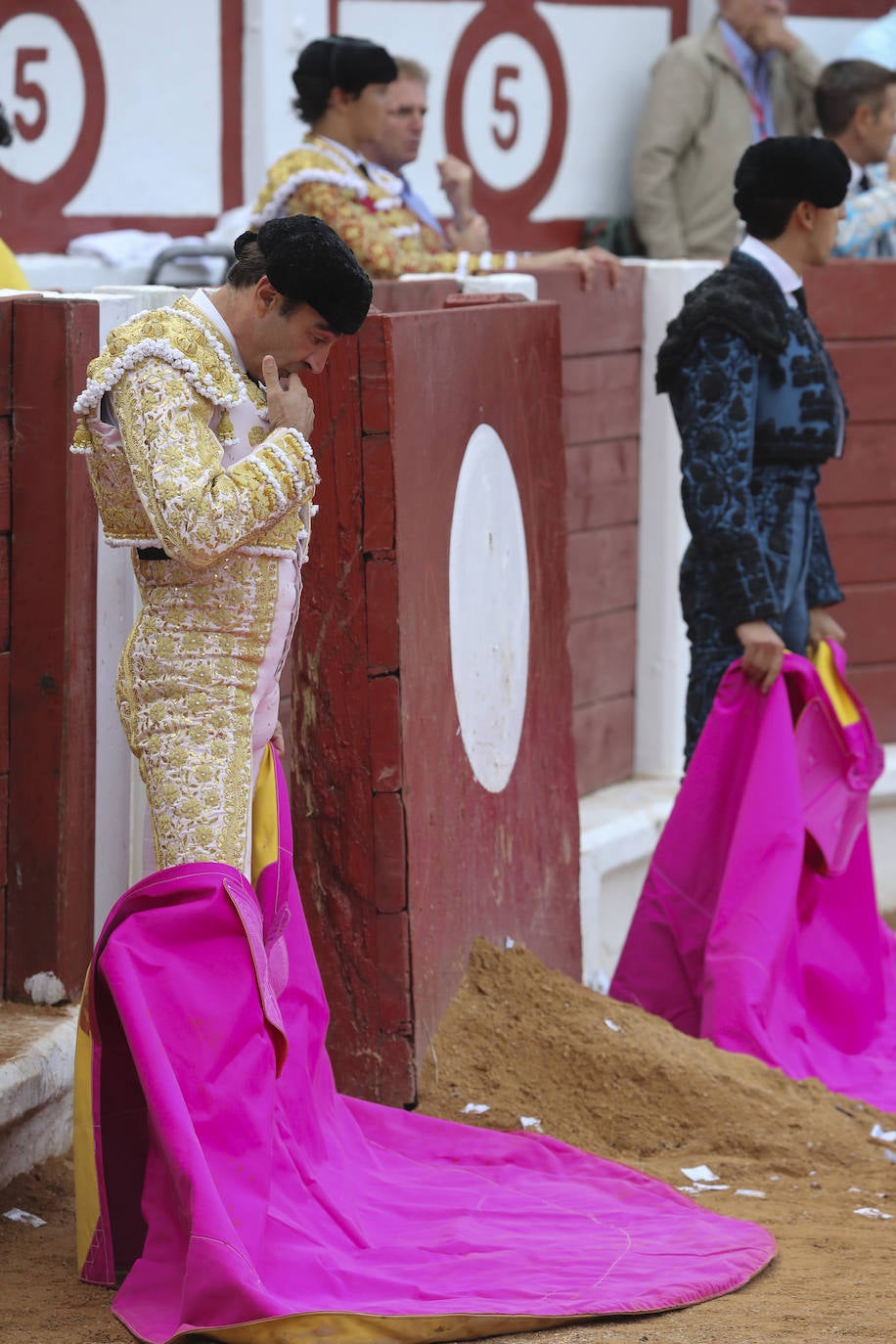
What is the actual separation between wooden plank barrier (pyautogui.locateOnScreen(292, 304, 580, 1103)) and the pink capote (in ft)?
2.46

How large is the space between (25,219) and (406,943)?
4006 millimetres

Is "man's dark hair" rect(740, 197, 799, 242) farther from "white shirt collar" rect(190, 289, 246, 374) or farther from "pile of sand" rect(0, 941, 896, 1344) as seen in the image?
"white shirt collar" rect(190, 289, 246, 374)

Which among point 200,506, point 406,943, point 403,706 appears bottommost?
point 406,943

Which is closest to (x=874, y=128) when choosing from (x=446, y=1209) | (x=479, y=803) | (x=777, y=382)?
(x=777, y=382)

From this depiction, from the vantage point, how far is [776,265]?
4.79 m

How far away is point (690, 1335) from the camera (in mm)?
3217

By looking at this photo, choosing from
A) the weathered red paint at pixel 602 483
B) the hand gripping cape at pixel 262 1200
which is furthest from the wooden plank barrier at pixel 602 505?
the hand gripping cape at pixel 262 1200

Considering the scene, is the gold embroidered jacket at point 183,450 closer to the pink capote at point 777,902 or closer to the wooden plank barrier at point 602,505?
the pink capote at point 777,902

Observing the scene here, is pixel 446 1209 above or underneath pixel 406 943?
underneath

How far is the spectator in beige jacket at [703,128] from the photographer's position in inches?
323

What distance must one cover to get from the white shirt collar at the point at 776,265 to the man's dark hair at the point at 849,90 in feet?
8.02

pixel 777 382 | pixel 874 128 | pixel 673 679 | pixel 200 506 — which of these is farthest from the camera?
pixel 874 128

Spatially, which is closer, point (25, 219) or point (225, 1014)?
point (225, 1014)

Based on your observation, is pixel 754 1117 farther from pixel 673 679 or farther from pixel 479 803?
pixel 673 679
